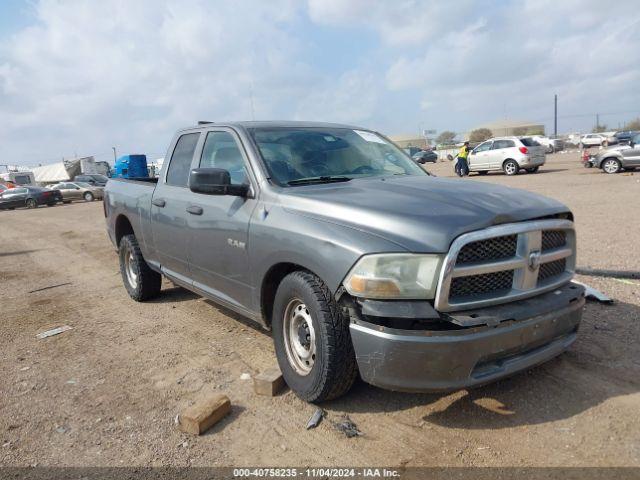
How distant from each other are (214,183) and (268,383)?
1449 millimetres

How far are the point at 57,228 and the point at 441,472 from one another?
1605 centimetres

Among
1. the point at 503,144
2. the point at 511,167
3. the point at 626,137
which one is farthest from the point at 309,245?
the point at 626,137

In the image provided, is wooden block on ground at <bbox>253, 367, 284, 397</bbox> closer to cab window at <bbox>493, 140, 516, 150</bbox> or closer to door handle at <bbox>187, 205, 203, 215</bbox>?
door handle at <bbox>187, 205, 203, 215</bbox>

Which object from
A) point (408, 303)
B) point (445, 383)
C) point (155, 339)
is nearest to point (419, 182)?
point (408, 303)

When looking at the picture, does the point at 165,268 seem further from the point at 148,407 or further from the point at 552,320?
the point at 552,320

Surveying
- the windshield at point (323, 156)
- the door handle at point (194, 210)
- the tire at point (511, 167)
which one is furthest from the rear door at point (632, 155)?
the door handle at point (194, 210)

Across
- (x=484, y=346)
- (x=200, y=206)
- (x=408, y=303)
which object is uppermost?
(x=200, y=206)

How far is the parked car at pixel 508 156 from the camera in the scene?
2258cm

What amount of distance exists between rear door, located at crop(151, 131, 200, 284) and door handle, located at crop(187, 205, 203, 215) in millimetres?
70

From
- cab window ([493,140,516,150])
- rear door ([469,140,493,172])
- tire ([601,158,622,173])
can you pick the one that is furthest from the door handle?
rear door ([469,140,493,172])

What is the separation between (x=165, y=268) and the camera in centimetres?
510

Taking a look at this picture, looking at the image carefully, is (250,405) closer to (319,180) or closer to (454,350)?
(454,350)

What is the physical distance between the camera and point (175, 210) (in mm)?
4645

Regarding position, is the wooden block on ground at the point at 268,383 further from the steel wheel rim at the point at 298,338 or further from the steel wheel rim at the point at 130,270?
the steel wheel rim at the point at 130,270
